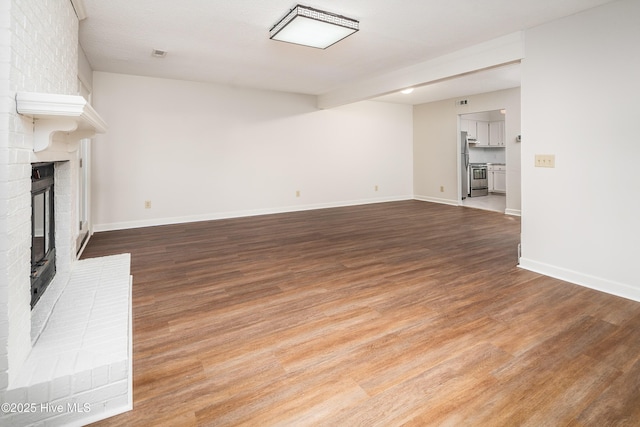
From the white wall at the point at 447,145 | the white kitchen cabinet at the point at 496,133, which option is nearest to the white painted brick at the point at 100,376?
the white wall at the point at 447,145

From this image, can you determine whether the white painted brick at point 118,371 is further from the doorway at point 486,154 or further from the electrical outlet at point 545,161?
the doorway at point 486,154

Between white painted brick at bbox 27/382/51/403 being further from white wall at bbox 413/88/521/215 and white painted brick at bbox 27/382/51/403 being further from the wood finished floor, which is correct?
white wall at bbox 413/88/521/215

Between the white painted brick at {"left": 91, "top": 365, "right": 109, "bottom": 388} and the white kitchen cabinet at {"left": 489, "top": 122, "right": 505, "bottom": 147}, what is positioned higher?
the white kitchen cabinet at {"left": 489, "top": 122, "right": 505, "bottom": 147}

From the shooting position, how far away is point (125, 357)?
1505 mm

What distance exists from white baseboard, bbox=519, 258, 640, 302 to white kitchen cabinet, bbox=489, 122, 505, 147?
272 inches

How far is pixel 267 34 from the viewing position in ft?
11.4

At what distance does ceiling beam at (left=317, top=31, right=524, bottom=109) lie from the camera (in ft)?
11.3

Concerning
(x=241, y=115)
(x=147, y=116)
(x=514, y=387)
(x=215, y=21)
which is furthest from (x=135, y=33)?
(x=514, y=387)

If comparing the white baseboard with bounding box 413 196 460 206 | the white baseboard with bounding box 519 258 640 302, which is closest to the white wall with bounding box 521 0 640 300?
the white baseboard with bounding box 519 258 640 302

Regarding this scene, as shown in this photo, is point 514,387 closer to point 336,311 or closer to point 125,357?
point 336,311

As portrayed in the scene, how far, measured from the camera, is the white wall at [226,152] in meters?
5.23

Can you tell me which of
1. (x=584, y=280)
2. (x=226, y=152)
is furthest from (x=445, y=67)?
(x=226, y=152)

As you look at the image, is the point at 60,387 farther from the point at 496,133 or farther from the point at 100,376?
the point at 496,133

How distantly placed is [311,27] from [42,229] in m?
2.76
